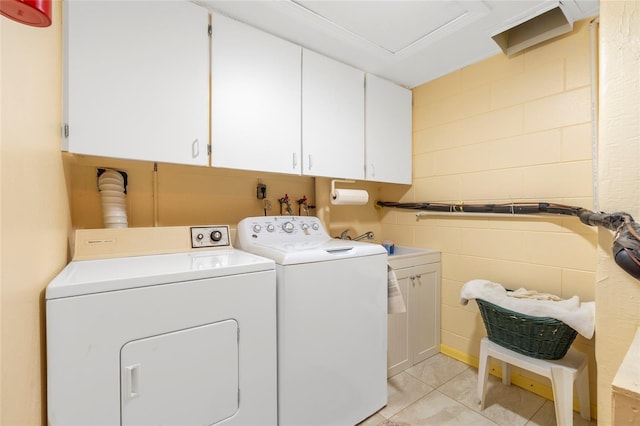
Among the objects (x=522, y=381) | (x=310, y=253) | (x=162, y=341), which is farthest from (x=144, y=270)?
(x=522, y=381)

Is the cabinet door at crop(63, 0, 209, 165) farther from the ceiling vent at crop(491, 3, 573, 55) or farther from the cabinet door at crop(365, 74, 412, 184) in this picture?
the ceiling vent at crop(491, 3, 573, 55)

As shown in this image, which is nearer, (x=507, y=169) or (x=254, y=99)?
(x=254, y=99)

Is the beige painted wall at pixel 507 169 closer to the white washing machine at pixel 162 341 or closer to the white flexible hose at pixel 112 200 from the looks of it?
the white washing machine at pixel 162 341

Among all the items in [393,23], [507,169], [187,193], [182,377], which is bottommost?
[182,377]

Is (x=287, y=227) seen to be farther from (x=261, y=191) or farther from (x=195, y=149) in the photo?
(x=195, y=149)

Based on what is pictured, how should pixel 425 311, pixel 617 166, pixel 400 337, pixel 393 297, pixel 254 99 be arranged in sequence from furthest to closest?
1. pixel 425 311
2. pixel 400 337
3. pixel 393 297
4. pixel 254 99
5. pixel 617 166

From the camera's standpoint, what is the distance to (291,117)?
1.83 metres

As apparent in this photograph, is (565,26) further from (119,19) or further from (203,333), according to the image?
(203,333)

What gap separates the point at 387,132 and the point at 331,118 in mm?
612

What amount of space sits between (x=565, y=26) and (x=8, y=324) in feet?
9.14

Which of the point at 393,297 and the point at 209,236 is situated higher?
the point at 209,236

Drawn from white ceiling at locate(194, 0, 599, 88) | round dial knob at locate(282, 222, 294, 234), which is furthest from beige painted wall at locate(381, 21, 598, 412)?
round dial knob at locate(282, 222, 294, 234)

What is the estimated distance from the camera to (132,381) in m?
1.01

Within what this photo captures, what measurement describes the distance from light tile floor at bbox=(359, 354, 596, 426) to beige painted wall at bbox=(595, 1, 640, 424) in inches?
37.1
